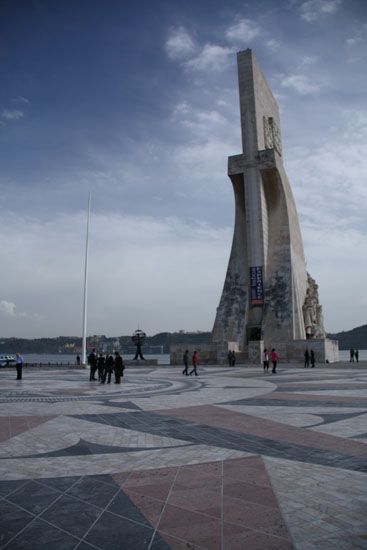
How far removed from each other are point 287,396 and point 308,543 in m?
8.21

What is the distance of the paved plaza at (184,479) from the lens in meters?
3.25

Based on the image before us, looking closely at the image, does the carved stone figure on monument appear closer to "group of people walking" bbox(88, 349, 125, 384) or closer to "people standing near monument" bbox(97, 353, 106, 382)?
"group of people walking" bbox(88, 349, 125, 384)

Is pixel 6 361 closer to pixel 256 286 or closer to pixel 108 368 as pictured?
pixel 256 286

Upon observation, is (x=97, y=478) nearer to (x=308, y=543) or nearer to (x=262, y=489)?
(x=262, y=489)

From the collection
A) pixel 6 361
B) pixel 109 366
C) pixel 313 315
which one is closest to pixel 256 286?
pixel 313 315

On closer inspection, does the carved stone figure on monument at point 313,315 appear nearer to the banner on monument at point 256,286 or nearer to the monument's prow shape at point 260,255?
the monument's prow shape at point 260,255

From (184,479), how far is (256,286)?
102 feet

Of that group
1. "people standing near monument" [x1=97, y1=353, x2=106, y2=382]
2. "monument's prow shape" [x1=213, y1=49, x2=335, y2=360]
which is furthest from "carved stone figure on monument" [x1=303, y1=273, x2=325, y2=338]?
"people standing near monument" [x1=97, y1=353, x2=106, y2=382]

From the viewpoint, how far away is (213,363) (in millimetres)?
31141

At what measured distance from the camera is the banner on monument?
34.9 metres

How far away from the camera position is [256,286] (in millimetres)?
35094

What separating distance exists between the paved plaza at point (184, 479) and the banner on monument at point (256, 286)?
26295 mm

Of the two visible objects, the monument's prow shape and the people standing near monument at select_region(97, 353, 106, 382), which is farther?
the monument's prow shape

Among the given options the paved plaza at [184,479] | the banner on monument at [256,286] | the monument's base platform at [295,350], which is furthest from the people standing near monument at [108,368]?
the banner on monument at [256,286]
